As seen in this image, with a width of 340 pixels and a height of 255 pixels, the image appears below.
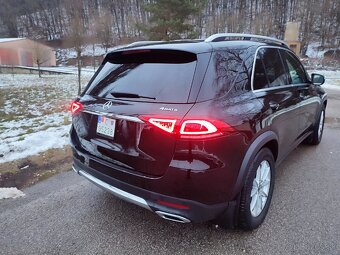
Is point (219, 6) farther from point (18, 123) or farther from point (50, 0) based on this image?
point (18, 123)

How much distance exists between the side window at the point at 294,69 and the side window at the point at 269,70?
26 centimetres

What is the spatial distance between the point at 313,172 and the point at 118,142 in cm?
288

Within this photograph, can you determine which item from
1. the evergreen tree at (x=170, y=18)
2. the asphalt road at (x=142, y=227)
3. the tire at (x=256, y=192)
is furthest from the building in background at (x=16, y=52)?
the tire at (x=256, y=192)

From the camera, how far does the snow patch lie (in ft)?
10.8

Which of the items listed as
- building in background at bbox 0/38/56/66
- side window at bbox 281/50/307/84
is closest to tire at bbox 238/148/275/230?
side window at bbox 281/50/307/84

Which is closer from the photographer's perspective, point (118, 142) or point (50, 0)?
point (118, 142)

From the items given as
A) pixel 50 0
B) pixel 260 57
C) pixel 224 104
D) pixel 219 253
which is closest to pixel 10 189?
pixel 219 253

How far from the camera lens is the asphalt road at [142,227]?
2.36 m

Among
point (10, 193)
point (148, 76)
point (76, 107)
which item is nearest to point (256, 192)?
point (148, 76)

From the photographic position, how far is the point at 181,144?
197 cm

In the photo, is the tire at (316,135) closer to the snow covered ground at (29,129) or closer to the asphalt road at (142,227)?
the asphalt road at (142,227)

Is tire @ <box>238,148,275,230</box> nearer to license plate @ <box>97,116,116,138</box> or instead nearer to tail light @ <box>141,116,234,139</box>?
tail light @ <box>141,116,234,139</box>

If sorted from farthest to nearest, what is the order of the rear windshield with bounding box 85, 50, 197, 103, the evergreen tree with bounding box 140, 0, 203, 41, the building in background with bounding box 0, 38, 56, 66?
the building in background with bounding box 0, 38, 56, 66
the evergreen tree with bounding box 140, 0, 203, 41
the rear windshield with bounding box 85, 50, 197, 103

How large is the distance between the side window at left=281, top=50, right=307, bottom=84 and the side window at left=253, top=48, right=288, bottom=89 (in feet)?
0.85
